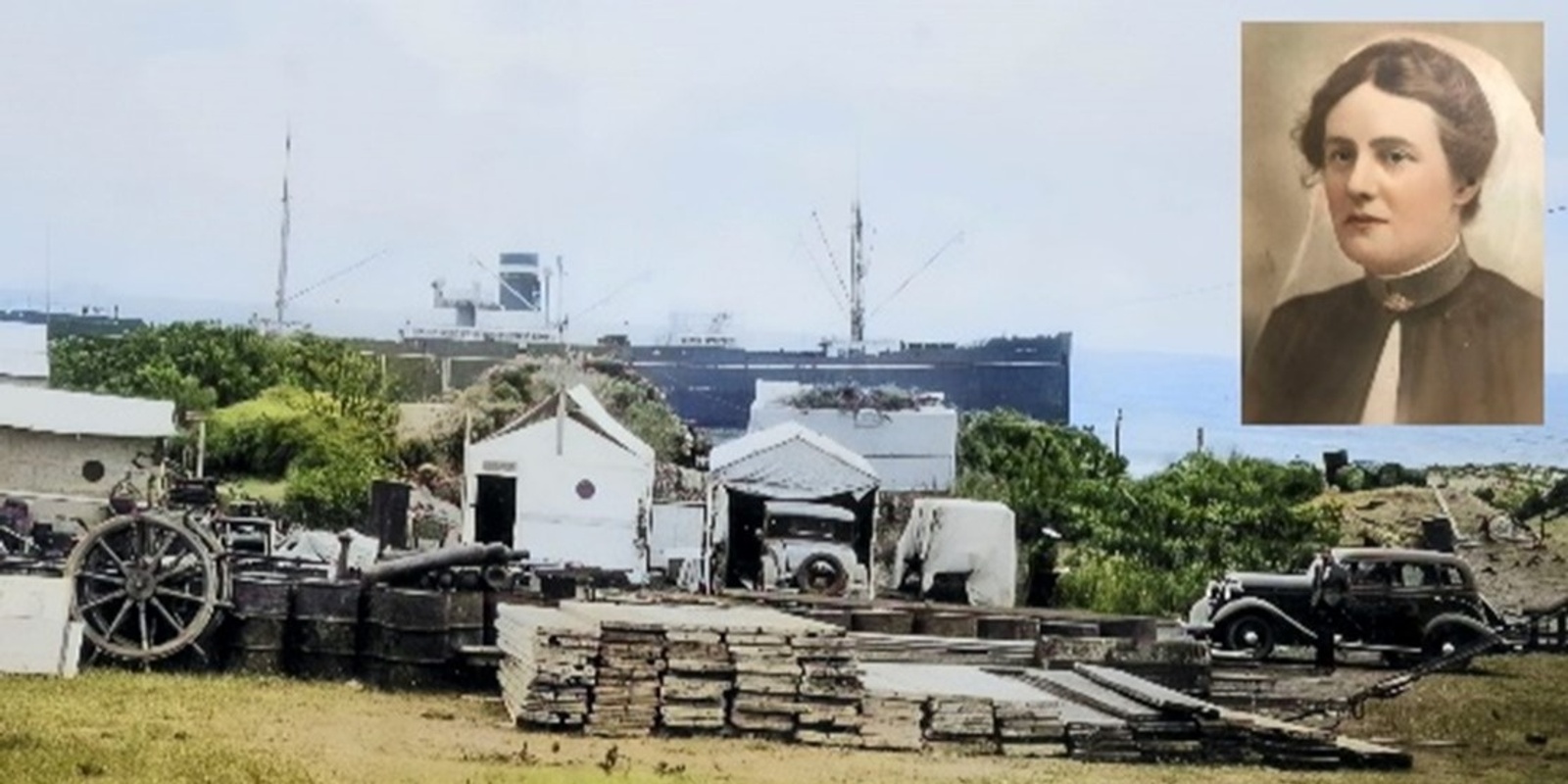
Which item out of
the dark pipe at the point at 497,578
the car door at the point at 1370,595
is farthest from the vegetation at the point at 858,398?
the car door at the point at 1370,595

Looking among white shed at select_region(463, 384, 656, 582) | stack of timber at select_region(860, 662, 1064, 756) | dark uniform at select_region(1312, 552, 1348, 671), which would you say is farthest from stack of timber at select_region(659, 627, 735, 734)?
dark uniform at select_region(1312, 552, 1348, 671)

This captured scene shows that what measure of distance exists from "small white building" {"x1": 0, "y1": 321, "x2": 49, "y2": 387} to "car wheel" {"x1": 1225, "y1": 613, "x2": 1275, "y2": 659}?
13.7 feet

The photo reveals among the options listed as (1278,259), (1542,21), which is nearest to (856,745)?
(1278,259)

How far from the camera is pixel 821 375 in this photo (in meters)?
9.09

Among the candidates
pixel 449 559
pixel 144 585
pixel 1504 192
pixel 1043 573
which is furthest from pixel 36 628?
pixel 1504 192

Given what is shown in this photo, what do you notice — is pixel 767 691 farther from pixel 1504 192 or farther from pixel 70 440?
pixel 1504 192

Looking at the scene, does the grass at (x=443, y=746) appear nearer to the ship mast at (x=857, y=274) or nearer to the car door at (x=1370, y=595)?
the car door at (x=1370, y=595)

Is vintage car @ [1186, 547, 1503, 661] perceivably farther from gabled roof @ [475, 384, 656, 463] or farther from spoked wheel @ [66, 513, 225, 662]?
spoked wheel @ [66, 513, 225, 662]

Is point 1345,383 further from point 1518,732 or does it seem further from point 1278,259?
point 1518,732

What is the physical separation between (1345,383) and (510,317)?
9.35 feet

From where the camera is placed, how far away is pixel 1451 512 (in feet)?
30.8

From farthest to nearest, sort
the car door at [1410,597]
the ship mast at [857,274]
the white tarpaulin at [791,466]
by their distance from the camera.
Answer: the car door at [1410,597] < the white tarpaulin at [791,466] < the ship mast at [857,274]

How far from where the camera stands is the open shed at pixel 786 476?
905cm

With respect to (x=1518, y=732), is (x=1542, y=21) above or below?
above
